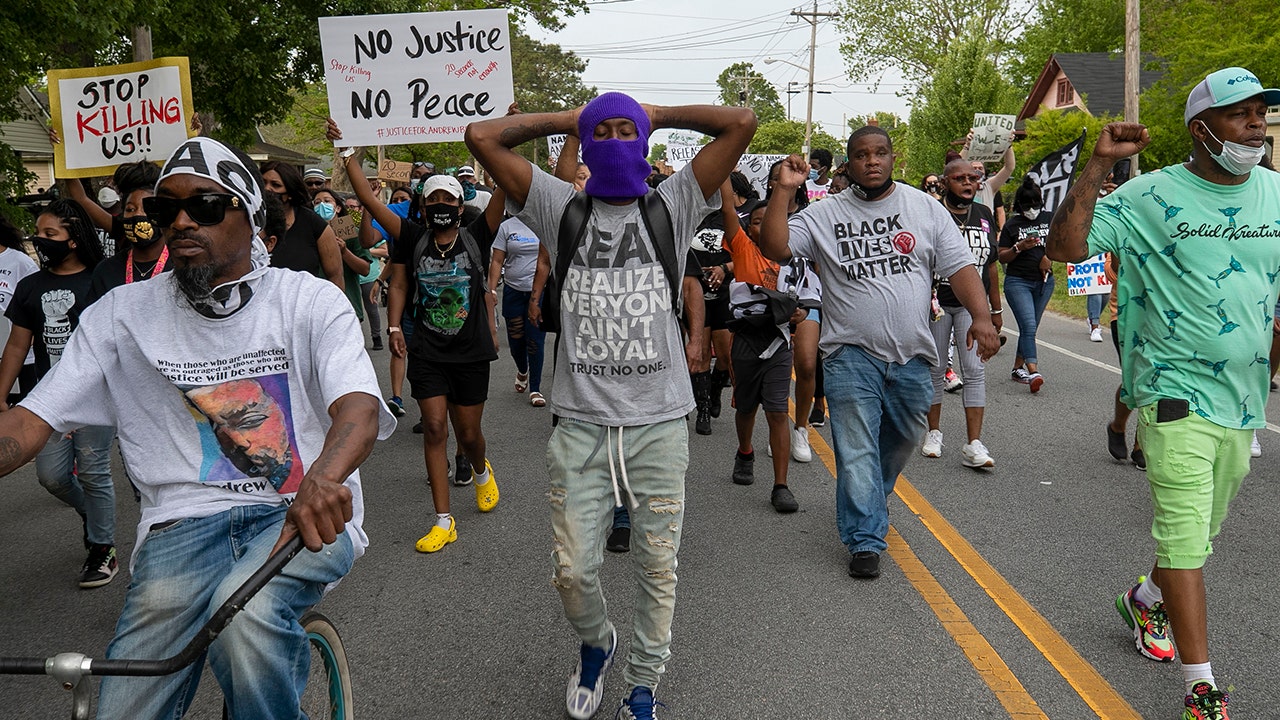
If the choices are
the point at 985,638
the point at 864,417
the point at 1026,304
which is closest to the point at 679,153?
the point at 1026,304

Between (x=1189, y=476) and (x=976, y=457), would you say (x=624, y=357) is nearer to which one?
(x=1189, y=476)

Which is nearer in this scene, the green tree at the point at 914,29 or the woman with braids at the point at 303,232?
the woman with braids at the point at 303,232

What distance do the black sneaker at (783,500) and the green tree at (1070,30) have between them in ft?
146

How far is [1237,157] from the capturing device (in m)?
3.51

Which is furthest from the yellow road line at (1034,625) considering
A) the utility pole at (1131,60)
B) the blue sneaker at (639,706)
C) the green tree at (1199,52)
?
the utility pole at (1131,60)

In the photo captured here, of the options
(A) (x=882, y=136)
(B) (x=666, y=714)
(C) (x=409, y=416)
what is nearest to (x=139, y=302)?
(B) (x=666, y=714)

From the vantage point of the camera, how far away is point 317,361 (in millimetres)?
2561

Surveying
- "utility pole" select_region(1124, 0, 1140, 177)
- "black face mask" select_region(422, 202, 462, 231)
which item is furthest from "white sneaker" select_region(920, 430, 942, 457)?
"utility pole" select_region(1124, 0, 1140, 177)

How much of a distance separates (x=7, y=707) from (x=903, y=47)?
52.6 meters

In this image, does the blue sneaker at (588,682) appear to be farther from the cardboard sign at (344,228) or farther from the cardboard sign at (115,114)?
the cardboard sign at (344,228)

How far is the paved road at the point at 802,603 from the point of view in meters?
3.64

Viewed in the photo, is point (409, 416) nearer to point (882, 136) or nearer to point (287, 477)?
point (882, 136)

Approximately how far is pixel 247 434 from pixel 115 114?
567 centimetres

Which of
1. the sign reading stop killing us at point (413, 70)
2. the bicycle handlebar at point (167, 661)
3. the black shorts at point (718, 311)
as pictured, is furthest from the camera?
the black shorts at point (718, 311)
